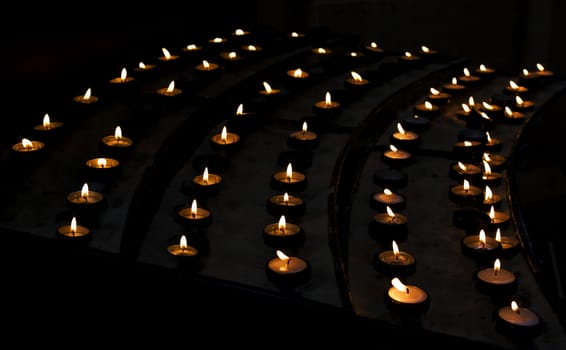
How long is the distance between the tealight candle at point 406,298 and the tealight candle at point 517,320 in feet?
0.78

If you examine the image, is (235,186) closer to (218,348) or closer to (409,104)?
(218,348)

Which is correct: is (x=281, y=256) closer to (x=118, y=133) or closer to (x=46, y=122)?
(x=118, y=133)

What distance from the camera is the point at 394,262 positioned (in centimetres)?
256

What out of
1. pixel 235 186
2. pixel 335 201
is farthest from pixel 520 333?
pixel 235 186

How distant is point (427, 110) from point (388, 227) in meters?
1.25

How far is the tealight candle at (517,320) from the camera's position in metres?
2.29

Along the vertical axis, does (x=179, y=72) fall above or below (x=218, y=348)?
above

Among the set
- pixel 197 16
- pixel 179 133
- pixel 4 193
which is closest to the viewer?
pixel 4 193

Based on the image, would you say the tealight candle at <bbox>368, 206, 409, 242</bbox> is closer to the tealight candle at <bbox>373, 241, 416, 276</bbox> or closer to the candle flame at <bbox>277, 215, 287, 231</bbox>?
the tealight candle at <bbox>373, 241, 416, 276</bbox>

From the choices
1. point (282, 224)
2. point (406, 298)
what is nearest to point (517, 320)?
point (406, 298)

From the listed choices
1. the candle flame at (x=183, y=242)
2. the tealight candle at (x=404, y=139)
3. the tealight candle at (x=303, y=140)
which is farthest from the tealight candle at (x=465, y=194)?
the candle flame at (x=183, y=242)

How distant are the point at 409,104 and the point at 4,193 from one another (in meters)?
2.14

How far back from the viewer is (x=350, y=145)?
11.1 ft

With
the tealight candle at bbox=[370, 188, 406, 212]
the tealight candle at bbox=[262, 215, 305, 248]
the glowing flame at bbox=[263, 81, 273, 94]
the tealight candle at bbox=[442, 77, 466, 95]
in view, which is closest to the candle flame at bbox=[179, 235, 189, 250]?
the tealight candle at bbox=[262, 215, 305, 248]
